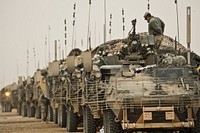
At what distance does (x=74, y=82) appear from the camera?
24.5 meters

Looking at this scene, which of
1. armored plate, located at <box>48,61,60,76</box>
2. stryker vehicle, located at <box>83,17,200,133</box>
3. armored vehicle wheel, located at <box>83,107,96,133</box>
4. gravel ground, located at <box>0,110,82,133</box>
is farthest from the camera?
armored plate, located at <box>48,61,60,76</box>

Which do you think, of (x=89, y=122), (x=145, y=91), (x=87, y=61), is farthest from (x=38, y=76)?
(x=145, y=91)

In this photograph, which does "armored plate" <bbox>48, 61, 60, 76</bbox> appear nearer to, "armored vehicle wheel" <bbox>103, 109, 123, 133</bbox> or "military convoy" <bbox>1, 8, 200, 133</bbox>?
"military convoy" <bbox>1, 8, 200, 133</bbox>

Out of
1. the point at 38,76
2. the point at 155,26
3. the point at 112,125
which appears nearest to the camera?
the point at 112,125

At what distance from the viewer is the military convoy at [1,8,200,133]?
14.9 meters

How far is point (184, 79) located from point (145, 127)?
1871mm

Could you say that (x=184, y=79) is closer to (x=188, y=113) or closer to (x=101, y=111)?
(x=188, y=113)

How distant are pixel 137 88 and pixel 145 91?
337 millimetres

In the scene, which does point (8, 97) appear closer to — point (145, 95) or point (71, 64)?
point (71, 64)

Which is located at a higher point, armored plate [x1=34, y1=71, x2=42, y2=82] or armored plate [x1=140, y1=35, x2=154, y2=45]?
armored plate [x1=140, y1=35, x2=154, y2=45]

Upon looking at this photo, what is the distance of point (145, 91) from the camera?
1544 cm

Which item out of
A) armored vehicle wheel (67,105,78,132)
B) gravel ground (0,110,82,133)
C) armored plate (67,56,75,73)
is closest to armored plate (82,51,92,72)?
armored plate (67,56,75,73)

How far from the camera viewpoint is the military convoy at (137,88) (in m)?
14.9

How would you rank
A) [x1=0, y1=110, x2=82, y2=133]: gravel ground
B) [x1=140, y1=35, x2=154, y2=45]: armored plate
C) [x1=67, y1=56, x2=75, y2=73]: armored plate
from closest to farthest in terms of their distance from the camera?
[x1=140, y1=35, x2=154, y2=45]: armored plate → [x1=67, y1=56, x2=75, y2=73]: armored plate → [x1=0, y1=110, x2=82, y2=133]: gravel ground
